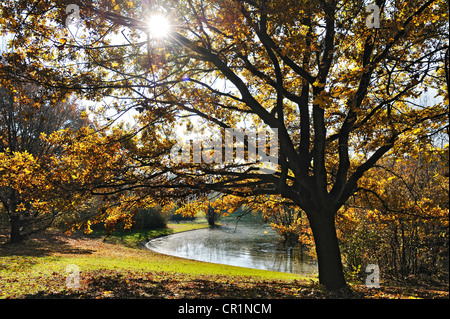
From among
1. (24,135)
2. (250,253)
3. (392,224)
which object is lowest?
(250,253)

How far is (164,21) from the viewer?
6789mm

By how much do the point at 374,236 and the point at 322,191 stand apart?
5409mm

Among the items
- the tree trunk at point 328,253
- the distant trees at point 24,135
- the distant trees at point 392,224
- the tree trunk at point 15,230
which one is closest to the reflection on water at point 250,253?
the distant trees at point 392,224

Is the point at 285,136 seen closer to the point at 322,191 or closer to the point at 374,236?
the point at 322,191

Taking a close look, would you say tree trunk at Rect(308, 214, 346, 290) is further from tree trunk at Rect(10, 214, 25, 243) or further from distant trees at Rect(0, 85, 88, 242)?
tree trunk at Rect(10, 214, 25, 243)

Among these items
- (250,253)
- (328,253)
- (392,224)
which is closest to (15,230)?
(250,253)

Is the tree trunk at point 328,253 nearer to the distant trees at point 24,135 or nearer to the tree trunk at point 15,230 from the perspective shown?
the distant trees at point 24,135

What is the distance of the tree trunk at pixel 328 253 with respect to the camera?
7609mm

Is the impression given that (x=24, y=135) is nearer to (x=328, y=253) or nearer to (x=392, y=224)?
(x=328, y=253)

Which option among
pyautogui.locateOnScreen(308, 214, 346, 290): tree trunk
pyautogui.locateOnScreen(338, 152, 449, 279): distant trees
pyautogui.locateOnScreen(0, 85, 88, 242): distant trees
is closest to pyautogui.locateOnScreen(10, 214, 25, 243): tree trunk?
pyautogui.locateOnScreen(0, 85, 88, 242): distant trees

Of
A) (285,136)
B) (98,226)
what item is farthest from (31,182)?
(98,226)

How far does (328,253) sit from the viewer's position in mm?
7652

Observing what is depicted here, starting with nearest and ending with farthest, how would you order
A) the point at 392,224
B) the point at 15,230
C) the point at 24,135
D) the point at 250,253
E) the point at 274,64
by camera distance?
the point at 274,64, the point at 392,224, the point at 15,230, the point at 24,135, the point at 250,253
